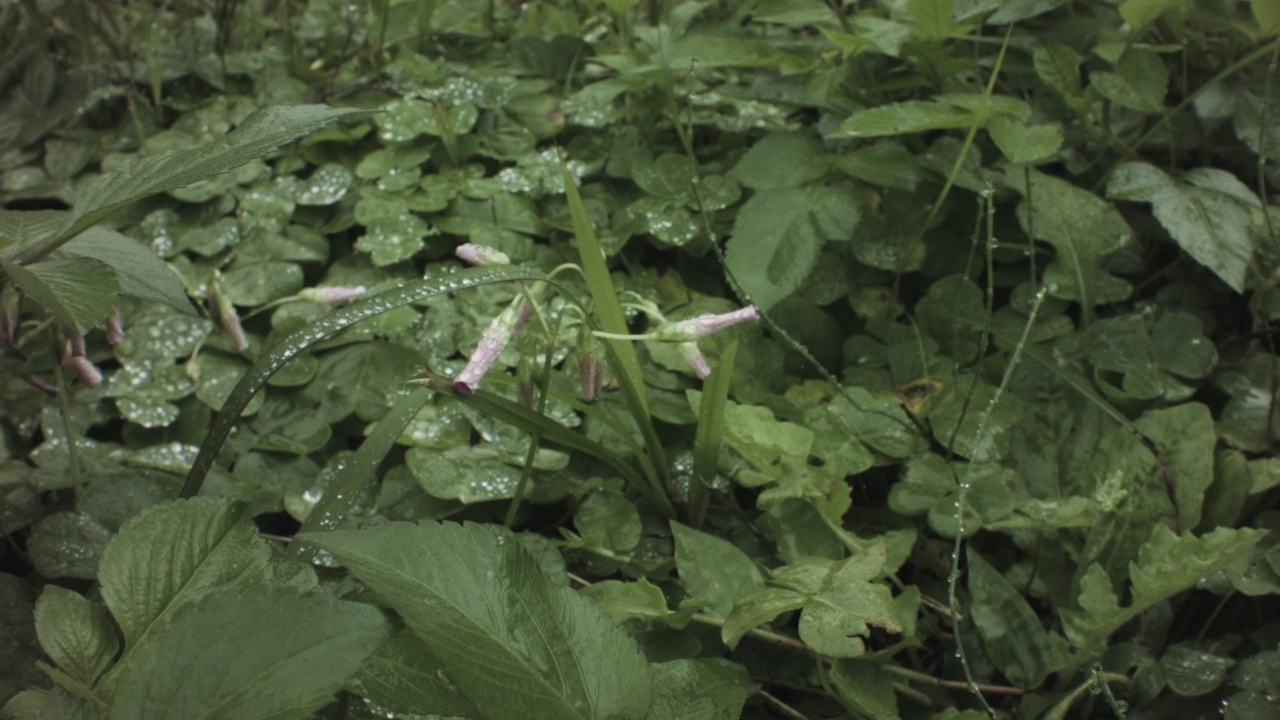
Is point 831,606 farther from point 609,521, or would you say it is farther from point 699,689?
point 609,521

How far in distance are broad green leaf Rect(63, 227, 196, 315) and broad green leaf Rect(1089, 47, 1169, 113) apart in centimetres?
142

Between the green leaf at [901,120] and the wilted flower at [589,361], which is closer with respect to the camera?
the wilted flower at [589,361]

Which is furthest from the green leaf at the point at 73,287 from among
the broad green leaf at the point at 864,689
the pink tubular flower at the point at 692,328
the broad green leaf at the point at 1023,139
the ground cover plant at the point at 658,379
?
the broad green leaf at the point at 1023,139

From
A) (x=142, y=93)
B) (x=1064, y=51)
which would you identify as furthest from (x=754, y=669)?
(x=142, y=93)

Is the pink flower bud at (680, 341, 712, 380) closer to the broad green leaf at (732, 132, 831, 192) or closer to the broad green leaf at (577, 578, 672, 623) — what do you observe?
the broad green leaf at (577, 578, 672, 623)

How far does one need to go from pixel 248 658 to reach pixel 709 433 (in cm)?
62

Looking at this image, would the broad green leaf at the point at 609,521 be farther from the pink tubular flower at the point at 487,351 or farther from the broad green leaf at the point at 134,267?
the broad green leaf at the point at 134,267

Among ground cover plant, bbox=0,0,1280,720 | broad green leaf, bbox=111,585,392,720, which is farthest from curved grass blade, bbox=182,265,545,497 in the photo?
broad green leaf, bbox=111,585,392,720

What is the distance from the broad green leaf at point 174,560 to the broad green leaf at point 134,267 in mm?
224

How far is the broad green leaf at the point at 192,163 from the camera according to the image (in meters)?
0.93

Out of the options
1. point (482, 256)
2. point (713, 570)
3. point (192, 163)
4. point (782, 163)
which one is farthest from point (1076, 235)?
point (192, 163)

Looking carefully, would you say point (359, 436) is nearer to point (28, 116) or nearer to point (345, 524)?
point (345, 524)

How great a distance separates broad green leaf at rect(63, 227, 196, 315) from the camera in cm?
105

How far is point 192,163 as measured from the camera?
3.10 feet
